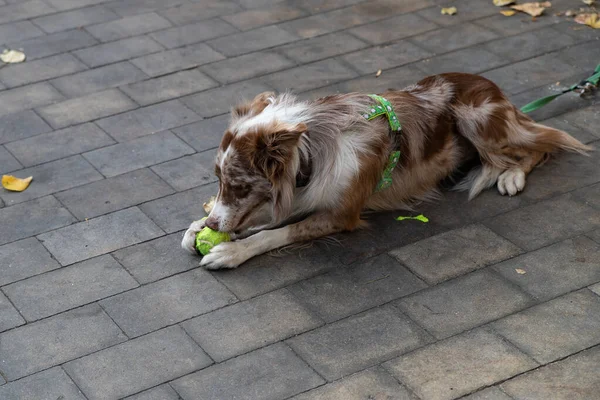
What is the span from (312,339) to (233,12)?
4.55 m

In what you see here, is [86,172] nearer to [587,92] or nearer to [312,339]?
[312,339]

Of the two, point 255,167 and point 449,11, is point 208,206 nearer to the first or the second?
point 255,167

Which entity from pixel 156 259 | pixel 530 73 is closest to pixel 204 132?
pixel 156 259

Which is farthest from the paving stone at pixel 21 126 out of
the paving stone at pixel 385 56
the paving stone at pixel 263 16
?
the paving stone at pixel 385 56

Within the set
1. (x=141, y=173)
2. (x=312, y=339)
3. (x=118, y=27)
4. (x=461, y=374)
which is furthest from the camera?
(x=118, y=27)

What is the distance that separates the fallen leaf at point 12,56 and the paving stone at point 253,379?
13.8ft

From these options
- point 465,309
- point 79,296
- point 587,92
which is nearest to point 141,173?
point 79,296

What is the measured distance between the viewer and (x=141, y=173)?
6.07 meters

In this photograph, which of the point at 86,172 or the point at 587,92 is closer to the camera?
the point at 86,172

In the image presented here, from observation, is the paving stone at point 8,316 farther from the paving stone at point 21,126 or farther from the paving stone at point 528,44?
the paving stone at point 528,44

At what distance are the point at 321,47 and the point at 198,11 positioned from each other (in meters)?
1.36

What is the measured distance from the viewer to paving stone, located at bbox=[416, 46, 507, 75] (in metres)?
7.24

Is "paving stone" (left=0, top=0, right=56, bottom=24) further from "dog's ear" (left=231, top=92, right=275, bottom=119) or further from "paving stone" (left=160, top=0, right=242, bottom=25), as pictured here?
"dog's ear" (left=231, top=92, right=275, bottom=119)

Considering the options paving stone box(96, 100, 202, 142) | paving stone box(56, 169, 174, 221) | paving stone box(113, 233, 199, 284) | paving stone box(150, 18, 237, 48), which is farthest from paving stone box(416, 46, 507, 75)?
paving stone box(113, 233, 199, 284)
